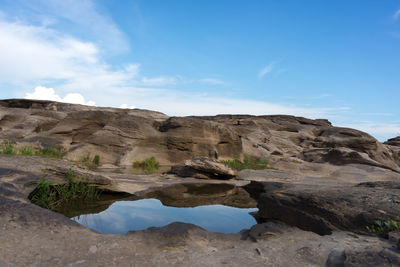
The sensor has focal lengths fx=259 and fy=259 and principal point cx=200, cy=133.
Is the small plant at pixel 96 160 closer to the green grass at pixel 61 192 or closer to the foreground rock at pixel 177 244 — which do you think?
the green grass at pixel 61 192

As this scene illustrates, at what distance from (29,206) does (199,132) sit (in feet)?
49.6

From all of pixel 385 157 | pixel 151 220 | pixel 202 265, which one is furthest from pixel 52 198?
pixel 385 157

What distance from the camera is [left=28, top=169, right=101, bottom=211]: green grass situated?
549 cm

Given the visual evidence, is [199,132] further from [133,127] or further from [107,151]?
[107,151]

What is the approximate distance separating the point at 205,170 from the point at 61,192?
6294mm

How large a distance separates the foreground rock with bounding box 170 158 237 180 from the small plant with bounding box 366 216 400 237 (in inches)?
298

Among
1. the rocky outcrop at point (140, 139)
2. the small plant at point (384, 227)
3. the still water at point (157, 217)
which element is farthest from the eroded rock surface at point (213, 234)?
the rocky outcrop at point (140, 139)

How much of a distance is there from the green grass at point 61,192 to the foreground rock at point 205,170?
479cm

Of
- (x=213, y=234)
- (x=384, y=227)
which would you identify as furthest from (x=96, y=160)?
(x=384, y=227)

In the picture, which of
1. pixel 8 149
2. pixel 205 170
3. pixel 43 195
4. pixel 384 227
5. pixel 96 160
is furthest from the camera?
pixel 96 160

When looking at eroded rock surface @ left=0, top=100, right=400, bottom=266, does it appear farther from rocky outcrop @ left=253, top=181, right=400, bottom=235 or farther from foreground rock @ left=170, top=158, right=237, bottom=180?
foreground rock @ left=170, top=158, right=237, bottom=180

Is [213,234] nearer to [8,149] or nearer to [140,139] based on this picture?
[8,149]

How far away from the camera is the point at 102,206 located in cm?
622

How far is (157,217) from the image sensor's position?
219 inches
